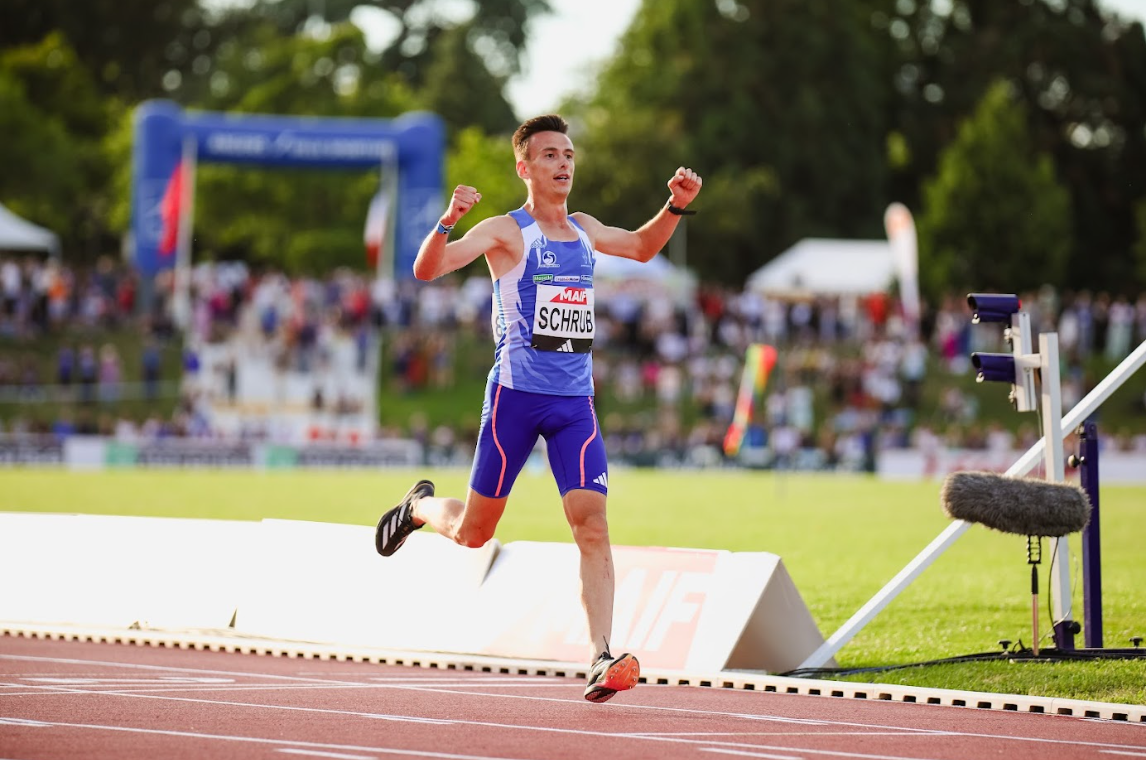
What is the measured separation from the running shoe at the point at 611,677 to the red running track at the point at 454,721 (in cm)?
12

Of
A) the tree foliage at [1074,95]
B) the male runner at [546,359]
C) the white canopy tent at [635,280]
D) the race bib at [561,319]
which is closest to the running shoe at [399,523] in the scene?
the male runner at [546,359]

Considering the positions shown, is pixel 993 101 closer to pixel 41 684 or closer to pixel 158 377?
pixel 158 377

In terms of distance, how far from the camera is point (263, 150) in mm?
42062

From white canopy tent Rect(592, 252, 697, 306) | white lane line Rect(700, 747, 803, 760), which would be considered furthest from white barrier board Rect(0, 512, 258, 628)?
white canopy tent Rect(592, 252, 697, 306)

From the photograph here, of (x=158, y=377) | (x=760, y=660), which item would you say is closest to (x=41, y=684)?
(x=760, y=660)

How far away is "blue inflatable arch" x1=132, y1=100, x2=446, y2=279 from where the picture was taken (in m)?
41.3

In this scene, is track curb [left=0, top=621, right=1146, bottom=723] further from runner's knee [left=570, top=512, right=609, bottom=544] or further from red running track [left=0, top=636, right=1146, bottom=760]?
runner's knee [left=570, top=512, right=609, bottom=544]

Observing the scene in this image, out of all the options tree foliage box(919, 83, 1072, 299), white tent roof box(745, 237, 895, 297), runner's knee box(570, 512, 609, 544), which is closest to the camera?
runner's knee box(570, 512, 609, 544)

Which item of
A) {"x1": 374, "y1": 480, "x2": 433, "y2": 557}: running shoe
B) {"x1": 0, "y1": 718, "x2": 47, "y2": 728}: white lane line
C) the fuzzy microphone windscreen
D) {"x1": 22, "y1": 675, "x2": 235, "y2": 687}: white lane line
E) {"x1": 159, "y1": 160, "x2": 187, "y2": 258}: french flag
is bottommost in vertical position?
{"x1": 22, "y1": 675, "x2": 235, "y2": 687}: white lane line

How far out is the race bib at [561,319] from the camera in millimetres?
7938

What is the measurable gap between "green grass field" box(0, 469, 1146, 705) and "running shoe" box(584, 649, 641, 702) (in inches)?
81.2

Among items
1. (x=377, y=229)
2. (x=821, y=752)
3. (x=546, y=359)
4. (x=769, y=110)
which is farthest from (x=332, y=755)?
(x=769, y=110)

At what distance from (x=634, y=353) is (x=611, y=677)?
3624cm

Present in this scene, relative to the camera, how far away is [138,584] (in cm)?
1131
